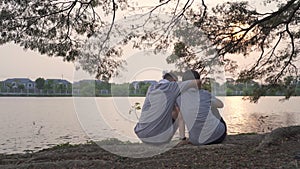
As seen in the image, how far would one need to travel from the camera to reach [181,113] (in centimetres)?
411

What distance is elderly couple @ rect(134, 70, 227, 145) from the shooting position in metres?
4.02

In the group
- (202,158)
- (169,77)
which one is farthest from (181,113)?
(202,158)

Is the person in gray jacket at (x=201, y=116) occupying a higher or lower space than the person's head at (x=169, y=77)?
lower

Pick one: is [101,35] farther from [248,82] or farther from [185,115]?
[248,82]

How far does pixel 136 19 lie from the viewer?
5.22m

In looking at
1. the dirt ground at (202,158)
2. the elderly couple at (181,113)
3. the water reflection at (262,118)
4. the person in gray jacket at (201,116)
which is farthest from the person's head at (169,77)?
the water reflection at (262,118)

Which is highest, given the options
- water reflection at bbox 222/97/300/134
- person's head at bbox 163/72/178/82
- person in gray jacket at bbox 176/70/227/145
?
person's head at bbox 163/72/178/82

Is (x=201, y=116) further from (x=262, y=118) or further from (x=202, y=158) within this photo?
(x=262, y=118)

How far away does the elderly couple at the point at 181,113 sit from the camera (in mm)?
4016

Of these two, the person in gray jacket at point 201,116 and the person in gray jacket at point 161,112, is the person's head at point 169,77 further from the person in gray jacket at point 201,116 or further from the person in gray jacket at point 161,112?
the person in gray jacket at point 201,116

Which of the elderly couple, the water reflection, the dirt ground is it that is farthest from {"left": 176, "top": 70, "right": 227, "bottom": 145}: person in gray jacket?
the water reflection

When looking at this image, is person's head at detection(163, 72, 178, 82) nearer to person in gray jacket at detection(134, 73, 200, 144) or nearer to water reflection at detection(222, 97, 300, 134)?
person in gray jacket at detection(134, 73, 200, 144)

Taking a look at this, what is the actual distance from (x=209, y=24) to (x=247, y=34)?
2.62 ft

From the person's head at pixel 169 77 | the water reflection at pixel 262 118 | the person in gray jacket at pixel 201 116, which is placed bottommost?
the water reflection at pixel 262 118
